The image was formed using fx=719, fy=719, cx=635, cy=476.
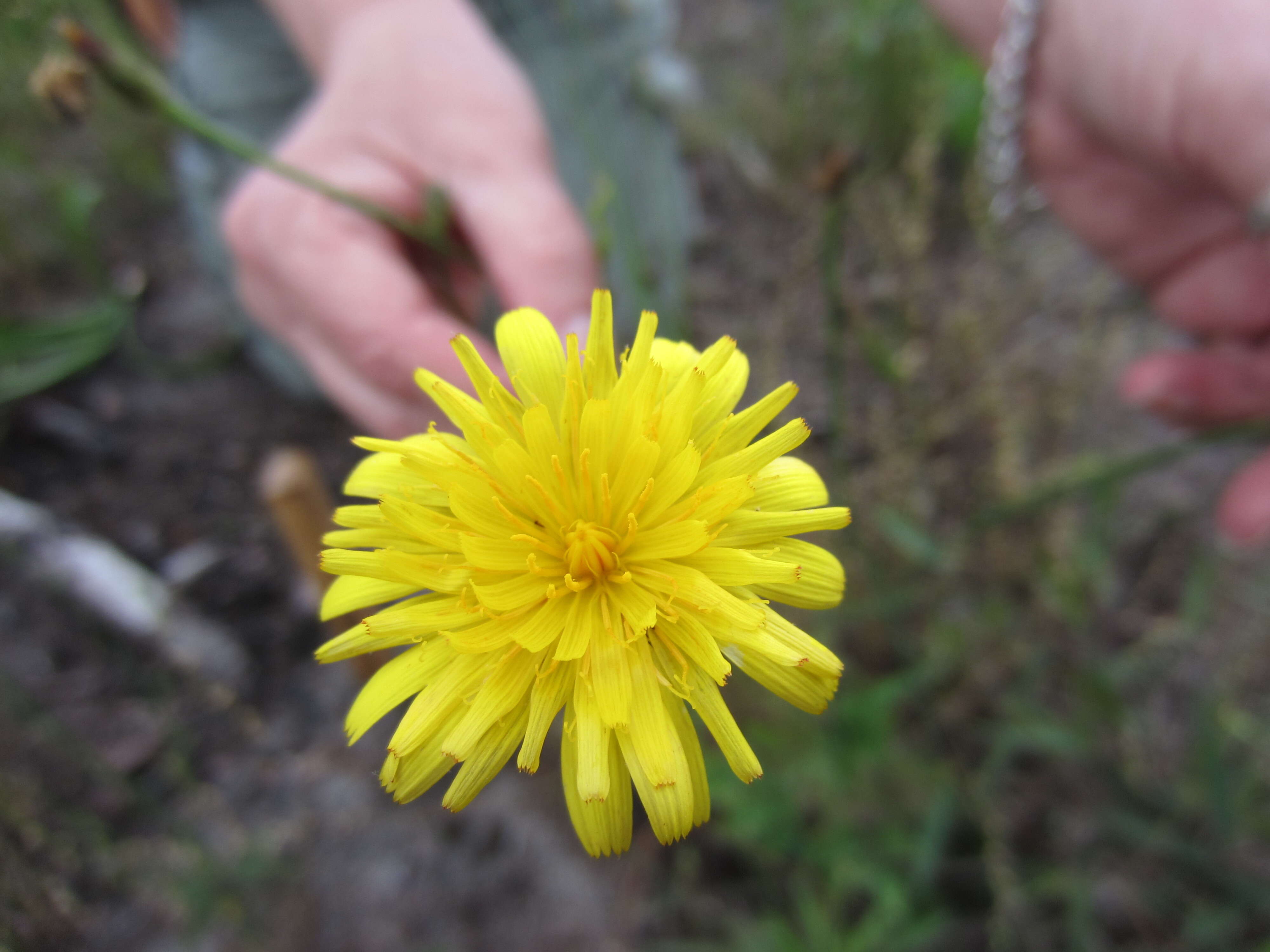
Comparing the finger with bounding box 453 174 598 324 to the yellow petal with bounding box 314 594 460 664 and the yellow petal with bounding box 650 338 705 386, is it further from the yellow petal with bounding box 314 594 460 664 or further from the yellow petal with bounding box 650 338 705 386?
the yellow petal with bounding box 314 594 460 664

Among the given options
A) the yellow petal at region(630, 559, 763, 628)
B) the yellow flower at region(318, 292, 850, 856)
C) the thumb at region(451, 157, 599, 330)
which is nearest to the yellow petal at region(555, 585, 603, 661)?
the yellow flower at region(318, 292, 850, 856)

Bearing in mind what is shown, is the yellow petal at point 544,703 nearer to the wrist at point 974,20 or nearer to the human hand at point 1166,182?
the human hand at point 1166,182

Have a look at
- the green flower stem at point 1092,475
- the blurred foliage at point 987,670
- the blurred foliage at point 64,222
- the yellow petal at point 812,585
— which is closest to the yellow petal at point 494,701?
the yellow petal at point 812,585

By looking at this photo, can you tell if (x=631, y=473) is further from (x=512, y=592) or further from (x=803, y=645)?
(x=803, y=645)

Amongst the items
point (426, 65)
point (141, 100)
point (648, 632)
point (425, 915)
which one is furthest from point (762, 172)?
point (425, 915)

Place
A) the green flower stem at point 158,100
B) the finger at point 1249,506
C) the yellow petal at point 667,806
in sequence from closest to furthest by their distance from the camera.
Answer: the yellow petal at point 667,806
the green flower stem at point 158,100
the finger at point 1249,506

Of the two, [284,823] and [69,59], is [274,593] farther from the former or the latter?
[69,59]
